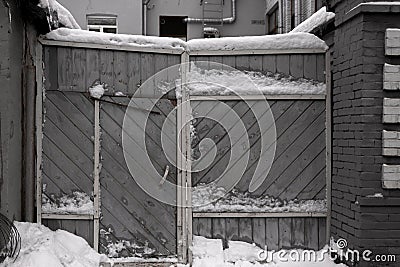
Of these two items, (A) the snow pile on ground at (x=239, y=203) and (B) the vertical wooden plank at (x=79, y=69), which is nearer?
(B) the vertical wooden plank at (x=79, y=69)

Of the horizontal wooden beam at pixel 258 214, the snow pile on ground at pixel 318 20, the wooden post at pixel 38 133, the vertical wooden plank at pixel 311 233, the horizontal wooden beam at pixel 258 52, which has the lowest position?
the vertical wooden plank at pixel 311 233

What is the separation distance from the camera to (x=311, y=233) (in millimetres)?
5008

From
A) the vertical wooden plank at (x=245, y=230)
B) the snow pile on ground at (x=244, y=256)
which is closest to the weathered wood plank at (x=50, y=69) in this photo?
the snow pile on ground at (x=244, y=256)

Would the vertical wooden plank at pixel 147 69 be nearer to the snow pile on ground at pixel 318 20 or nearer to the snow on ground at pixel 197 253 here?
the snow on ground at pixel 197 253

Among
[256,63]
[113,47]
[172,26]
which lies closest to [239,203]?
[256,63]

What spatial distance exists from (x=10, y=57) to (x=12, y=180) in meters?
1.04

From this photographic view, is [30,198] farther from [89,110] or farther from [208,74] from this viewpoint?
[208,74]

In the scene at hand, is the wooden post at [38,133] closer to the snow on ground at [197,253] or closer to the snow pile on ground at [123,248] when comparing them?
the snow on ground at [197,253]

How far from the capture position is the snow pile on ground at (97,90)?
190 inches

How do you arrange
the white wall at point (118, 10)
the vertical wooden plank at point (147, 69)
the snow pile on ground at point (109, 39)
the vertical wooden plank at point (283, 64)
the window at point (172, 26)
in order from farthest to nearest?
the window at point (172, 26)
the white wall at point (118, 10)
the vertical wooden plank at point (283, 64)
the vertical wooden plank at point (147, 69)
the snow pile on ground at point (109, 39)

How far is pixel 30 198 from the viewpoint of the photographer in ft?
15.3

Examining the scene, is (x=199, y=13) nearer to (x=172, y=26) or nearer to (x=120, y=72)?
(x=172, y=26)

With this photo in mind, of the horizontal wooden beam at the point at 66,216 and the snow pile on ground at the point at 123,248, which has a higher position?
the horizontal wooden beam at the point at 66,216

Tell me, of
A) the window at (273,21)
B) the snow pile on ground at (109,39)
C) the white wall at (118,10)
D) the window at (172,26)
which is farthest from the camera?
the window at (172,26)
